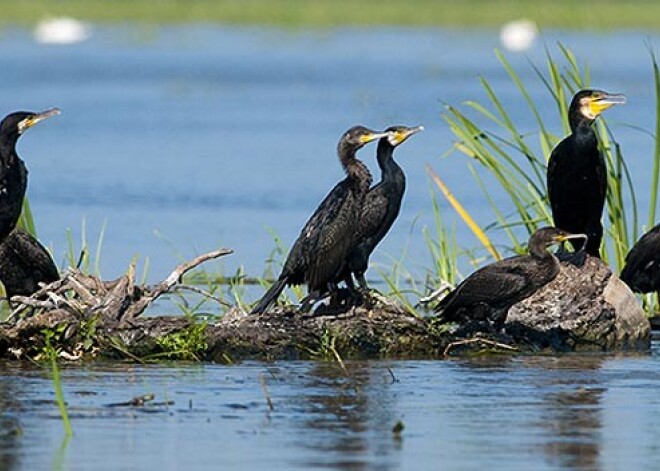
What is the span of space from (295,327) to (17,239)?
77.3 inches

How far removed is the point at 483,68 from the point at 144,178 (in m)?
26.1

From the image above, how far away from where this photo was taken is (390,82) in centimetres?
4266

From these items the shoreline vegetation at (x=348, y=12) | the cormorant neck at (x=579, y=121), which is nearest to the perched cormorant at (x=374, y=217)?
the cormorant neck at (x=579, y=121)

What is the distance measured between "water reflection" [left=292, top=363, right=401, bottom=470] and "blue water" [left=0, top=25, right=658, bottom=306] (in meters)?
3.34

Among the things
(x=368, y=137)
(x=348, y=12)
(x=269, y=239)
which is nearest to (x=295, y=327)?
(x=368, y=137)

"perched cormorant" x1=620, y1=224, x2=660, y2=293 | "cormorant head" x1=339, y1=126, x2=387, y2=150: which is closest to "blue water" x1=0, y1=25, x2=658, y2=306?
"perched cormorant" x1=620, y1=224, x2=660, y2=293

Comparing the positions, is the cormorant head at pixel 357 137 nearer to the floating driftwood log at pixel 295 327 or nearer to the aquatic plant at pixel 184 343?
the floating driftwood log at pixel 295 327

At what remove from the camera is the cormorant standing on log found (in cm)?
1119

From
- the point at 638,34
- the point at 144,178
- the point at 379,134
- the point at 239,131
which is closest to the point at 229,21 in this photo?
the point at 638,34

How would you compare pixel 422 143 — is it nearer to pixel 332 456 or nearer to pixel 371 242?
pixel 371 242

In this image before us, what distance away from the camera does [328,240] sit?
1102cm

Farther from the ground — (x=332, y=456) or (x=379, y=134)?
(x=379, y=134)

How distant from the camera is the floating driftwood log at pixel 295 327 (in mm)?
10562

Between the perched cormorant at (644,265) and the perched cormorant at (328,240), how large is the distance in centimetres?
196
